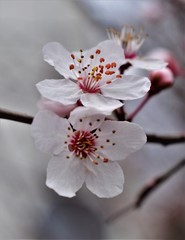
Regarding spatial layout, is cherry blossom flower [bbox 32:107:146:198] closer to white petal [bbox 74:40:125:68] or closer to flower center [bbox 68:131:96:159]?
flower center [bbox 68:131:96:159]

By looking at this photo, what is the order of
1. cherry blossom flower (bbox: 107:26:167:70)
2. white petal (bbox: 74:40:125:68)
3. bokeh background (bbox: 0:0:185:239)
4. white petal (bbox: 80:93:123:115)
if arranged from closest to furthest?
white petal (bbox: 80:93:123:115) < white petal (bbox: 74:40:125:68) < cherry blossom flower (bbox: 107:26:167:70) < bokeh background (bbox: 0:0:185:239)

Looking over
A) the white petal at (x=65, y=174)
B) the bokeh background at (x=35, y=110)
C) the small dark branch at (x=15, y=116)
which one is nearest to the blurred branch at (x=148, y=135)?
the small dark branch at (x=15, y=116)

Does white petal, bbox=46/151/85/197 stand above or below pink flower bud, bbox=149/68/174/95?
below

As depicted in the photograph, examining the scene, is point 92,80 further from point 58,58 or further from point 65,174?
point 65,174

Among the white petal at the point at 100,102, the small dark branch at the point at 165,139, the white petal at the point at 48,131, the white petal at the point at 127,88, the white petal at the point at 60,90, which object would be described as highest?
the white petal at the point at 127,88

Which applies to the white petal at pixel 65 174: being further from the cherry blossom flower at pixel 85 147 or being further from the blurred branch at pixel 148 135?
the blurred branch at pixel 148 135

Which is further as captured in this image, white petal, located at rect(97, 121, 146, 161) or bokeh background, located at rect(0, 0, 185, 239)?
bokeh background, located at rect(0, 0, 185, 239)

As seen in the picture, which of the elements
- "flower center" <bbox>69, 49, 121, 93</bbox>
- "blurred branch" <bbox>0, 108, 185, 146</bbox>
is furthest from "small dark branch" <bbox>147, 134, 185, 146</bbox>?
"flower center" <bbox>69, 49, 121, 93</bbox>
